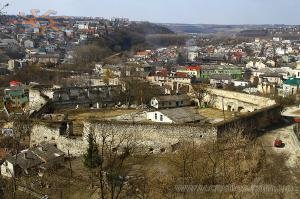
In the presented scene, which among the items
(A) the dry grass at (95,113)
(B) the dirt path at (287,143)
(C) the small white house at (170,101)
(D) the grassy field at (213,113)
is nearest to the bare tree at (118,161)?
(B) the dirt path at (287,143)

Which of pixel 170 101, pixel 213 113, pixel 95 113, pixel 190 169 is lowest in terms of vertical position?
pixel 95 113

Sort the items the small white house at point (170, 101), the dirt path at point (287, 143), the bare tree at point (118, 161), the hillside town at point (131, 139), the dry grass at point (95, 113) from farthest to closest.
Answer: the small white house at point (170, 101), the dry grass at point (95, 113), the dirt path at point (287, 143), the hillside town at point (131, 139), the bare tree at point (118, 161)

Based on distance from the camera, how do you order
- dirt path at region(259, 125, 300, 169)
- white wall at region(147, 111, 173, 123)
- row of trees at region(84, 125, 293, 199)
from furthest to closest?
white wall at region(147, 111, 173, 123), dirt path at region(259, 125, 300, 169), row of trees at region(84, 125, 293, 199)

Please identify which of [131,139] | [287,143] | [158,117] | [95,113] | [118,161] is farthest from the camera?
[95,113]

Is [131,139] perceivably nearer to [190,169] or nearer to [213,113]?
[190,169]

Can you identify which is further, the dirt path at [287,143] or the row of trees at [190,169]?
the dirt path at [287,143]

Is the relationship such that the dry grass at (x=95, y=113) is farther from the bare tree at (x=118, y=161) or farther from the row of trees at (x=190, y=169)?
the row of trees at (x=190, y=169)

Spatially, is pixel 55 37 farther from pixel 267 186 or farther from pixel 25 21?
pixel 267 186

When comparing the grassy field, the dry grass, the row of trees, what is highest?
the row of trees

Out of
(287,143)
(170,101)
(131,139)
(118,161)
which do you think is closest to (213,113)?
(170,101)

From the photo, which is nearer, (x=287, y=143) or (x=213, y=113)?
(x=287, y=143)

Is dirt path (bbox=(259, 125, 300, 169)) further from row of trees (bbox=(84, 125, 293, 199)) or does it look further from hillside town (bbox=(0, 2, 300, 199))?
row of trees (bbox=(84, 125, 293, 199))

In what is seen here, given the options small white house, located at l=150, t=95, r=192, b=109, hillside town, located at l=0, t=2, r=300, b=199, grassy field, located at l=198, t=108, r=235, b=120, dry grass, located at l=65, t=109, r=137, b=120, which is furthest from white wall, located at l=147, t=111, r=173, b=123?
small white house, located at l=150, t=95, r=192, b=109
